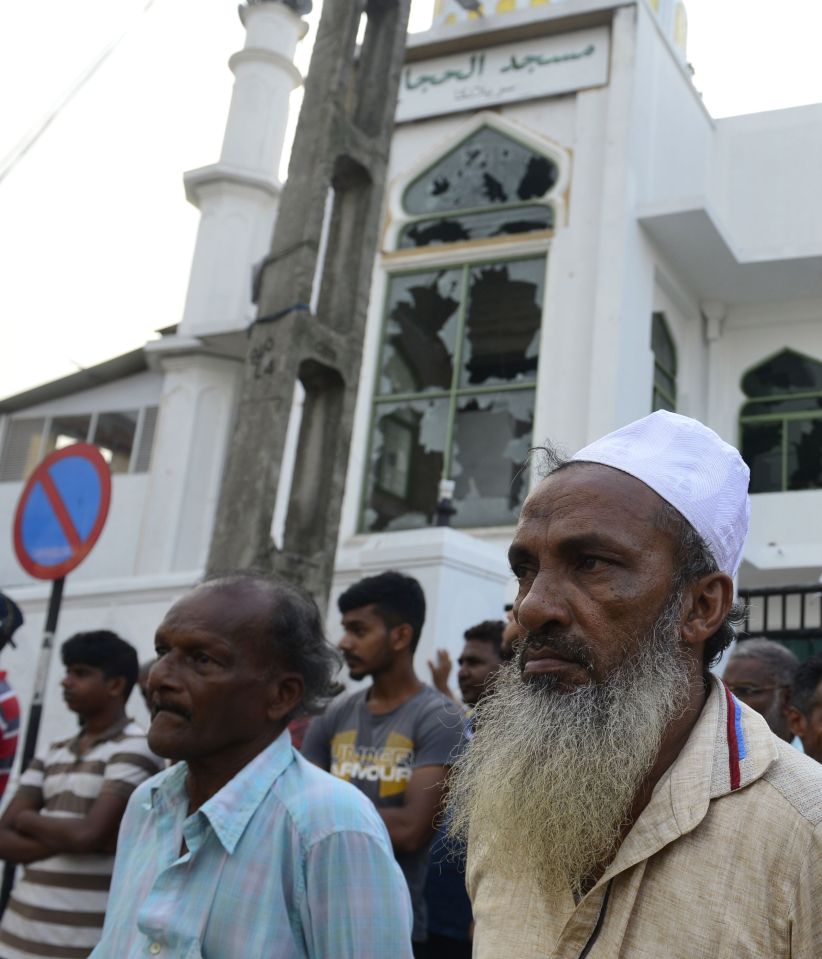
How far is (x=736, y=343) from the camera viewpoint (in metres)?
15.1

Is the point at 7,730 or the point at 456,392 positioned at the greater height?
the point at 456,392

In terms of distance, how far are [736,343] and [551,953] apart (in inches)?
559

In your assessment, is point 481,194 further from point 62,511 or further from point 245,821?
point 245,821

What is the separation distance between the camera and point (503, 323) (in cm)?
1363

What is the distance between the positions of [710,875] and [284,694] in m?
1.49

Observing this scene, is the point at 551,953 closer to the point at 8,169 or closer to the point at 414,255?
the point at 8,169

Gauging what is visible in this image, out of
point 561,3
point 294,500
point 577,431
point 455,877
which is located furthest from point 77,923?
point 561,3

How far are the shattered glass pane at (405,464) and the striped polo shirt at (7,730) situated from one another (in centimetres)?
802

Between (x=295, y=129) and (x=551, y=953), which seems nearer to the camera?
(x=551, y=953)

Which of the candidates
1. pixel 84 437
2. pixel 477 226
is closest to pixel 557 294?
pixel 477 226

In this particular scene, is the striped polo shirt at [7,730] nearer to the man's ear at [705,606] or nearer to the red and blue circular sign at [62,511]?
the red and blue circular sign at [62,511]

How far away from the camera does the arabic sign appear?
1373cm

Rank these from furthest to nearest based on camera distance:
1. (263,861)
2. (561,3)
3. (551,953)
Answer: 1. (561,3)
2. (263,861)
3. (551,953)

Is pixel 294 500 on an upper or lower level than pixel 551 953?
upper
